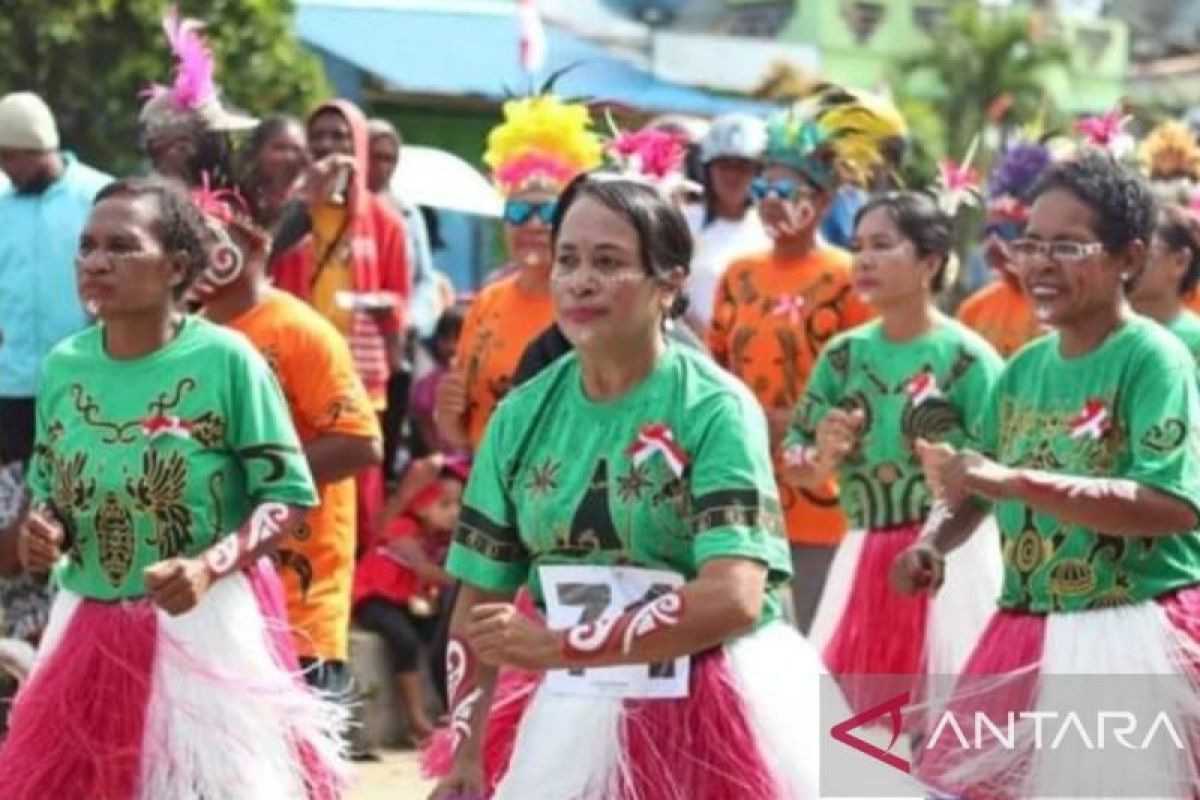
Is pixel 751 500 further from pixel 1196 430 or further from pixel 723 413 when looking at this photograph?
pixel 1196 430

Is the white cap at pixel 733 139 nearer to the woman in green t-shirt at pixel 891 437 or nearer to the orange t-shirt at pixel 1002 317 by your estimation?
the orange t-shirt at pixel 1002 317

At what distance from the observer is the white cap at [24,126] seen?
959 cm

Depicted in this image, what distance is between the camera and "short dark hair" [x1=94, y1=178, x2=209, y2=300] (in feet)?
21.9

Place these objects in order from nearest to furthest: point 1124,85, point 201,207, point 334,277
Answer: point 201,207 → point 334,277 → point 1124,85

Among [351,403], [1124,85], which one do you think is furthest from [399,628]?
[1124,85]

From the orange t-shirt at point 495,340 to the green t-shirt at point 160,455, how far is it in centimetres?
273

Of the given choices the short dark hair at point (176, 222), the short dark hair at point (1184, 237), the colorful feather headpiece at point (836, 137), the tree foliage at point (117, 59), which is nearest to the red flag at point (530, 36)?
the tree foliage at point (117, 59)

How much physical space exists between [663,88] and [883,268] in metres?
18.6

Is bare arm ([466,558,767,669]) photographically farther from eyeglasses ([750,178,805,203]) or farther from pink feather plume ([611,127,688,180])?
eyeglasses ([750,178,805,203])

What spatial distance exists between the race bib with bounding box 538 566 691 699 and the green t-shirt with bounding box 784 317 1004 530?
3.76 metres

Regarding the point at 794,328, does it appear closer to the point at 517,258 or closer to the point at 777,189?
the point at 777,189

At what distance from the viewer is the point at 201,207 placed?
7.40m

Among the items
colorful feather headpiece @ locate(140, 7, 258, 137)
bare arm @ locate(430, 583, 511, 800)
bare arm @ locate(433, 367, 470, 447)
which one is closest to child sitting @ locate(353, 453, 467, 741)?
bare arm @ locate(433, 367, 470, 447)

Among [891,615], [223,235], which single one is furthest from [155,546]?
[891,615]
